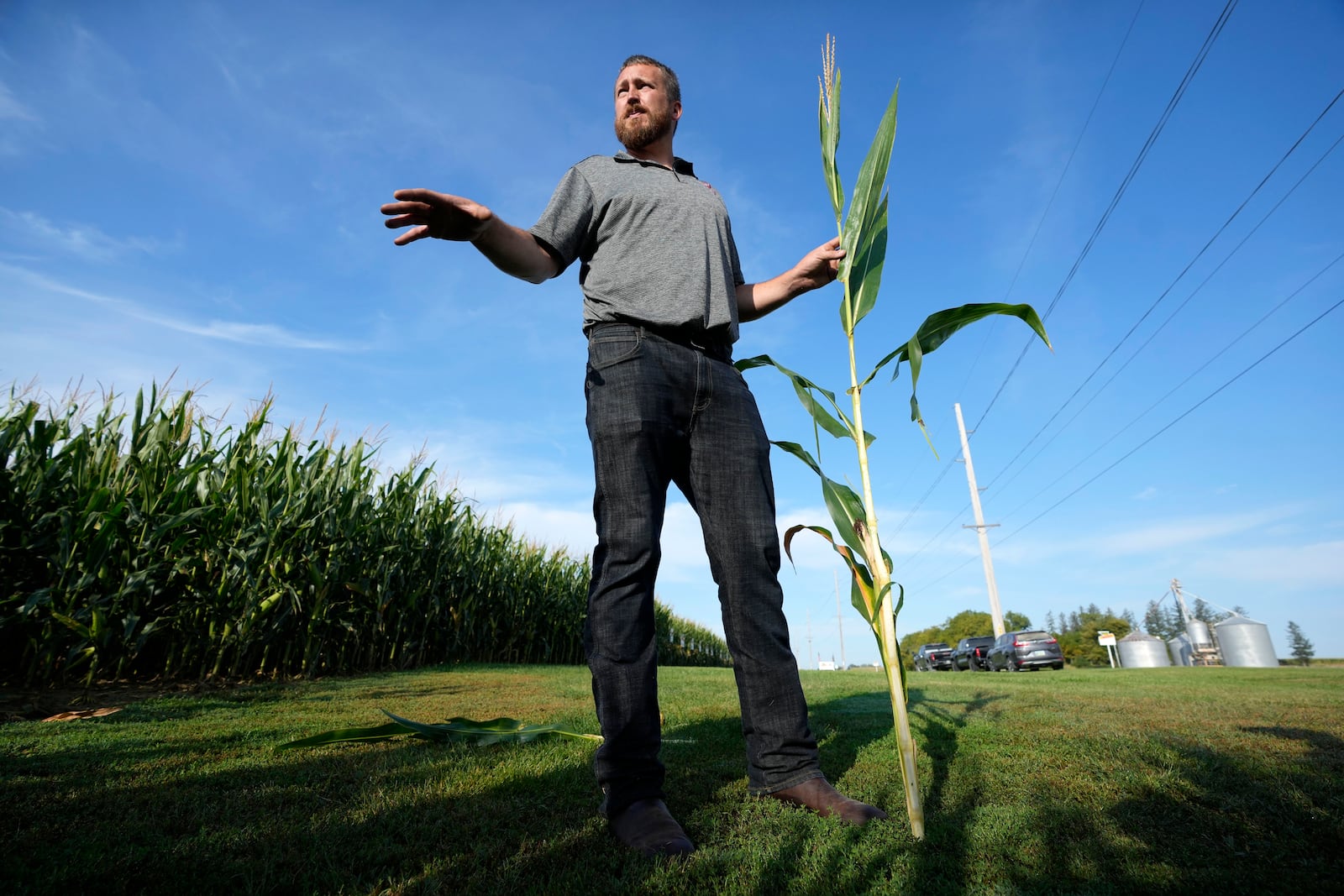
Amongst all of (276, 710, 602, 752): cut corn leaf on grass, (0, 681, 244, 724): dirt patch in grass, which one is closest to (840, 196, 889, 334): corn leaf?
(276, 710, 602, 752): cut corn leaf on grass

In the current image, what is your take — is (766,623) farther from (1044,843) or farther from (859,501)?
(1044,843)

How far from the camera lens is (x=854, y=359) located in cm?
149

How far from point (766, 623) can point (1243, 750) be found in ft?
5.27

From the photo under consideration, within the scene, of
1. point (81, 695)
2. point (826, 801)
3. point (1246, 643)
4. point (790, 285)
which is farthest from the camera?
point (1246, 643)

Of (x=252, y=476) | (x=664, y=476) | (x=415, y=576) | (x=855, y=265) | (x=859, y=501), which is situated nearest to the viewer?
(x=859, y=501)

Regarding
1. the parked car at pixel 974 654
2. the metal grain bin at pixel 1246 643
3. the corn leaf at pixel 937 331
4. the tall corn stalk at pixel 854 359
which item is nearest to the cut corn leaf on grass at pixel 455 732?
the tall corn stalk at pixel 854 359

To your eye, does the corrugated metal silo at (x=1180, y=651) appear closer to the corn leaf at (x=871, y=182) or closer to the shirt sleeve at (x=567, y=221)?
the corn leaf at (x=871, y=182)

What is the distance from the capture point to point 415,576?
6.77 m

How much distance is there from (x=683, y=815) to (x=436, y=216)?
1.43m

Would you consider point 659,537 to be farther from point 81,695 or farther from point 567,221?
point 81,695

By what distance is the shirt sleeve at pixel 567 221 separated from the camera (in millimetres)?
1700

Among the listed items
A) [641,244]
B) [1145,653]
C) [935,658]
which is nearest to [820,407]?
[641,244]

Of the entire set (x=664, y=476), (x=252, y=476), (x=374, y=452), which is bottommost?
(x=664, y=476)

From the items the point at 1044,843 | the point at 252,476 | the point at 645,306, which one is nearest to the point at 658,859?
the point at 1044,843
